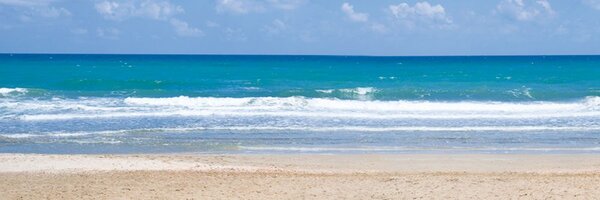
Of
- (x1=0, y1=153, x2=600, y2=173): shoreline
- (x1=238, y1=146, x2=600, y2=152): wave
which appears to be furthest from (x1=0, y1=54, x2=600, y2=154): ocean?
(x1=0, y1=153, x2=600, y2=173): shoreline

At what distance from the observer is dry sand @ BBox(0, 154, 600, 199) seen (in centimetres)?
1159

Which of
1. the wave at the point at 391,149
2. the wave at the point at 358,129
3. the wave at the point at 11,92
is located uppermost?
the wave at the point at 11,92

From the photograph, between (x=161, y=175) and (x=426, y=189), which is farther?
(x=161, y=175)

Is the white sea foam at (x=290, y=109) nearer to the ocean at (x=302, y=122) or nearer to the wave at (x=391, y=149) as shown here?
the ocean at (x=302, y=122)

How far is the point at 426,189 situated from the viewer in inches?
468

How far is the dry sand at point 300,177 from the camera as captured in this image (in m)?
11.6

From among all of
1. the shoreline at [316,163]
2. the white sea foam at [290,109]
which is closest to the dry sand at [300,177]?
the shoreline at [316,163]

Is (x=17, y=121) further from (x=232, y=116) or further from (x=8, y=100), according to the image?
(x=8, y=100)

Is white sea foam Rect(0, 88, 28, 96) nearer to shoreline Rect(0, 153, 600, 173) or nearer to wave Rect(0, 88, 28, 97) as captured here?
wave Rect(0, 88, 28, 97)

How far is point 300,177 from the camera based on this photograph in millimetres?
13398

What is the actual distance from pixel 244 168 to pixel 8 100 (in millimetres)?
21616

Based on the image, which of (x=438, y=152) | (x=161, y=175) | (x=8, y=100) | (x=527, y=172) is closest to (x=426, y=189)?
(x=527, y=172)

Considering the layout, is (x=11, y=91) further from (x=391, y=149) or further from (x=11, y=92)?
(x=391, y=149)

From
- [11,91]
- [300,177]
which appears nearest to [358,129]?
[300,177]
